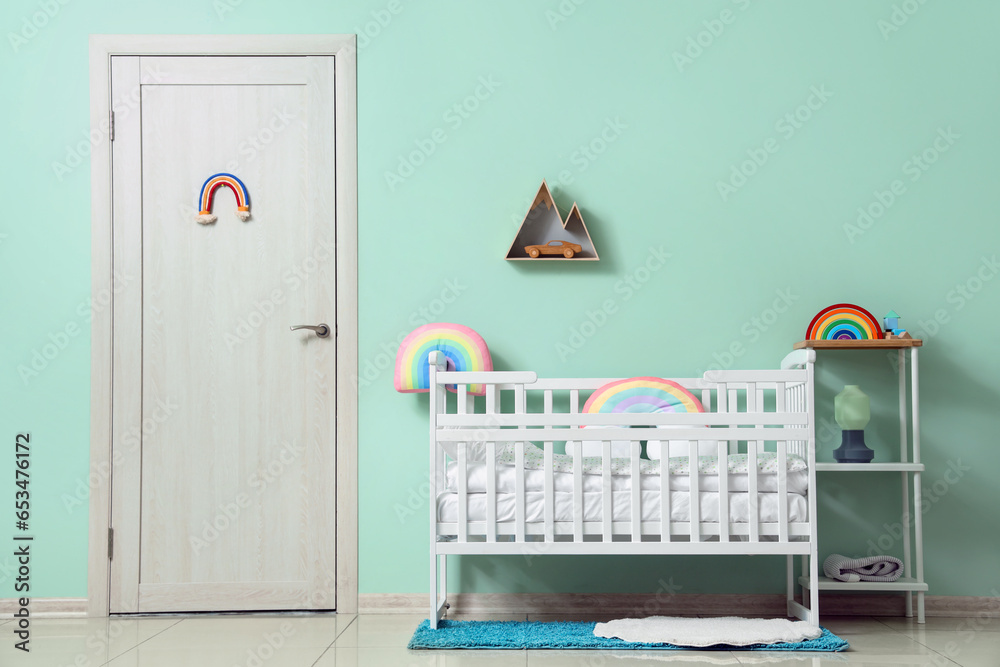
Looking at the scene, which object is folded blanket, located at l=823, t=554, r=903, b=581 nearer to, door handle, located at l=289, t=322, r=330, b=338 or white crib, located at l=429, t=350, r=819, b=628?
white crib, located at l=429, t=350, r=819, b=628

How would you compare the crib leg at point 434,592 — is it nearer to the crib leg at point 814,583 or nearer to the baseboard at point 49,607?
the crib leg at point 814,583

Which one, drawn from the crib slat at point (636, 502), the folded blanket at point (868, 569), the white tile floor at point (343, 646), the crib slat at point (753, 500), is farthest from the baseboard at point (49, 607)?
the folded blanket at point (868, 569)

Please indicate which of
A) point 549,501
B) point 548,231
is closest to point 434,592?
point 549,501

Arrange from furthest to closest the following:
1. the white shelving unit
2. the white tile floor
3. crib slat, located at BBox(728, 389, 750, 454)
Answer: crib slat, located at BBox(728, 389, 750, 454) → the white shelving unit → the white tile floor

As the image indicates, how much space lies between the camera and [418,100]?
2.61m

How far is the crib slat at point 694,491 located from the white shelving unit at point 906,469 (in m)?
0.47

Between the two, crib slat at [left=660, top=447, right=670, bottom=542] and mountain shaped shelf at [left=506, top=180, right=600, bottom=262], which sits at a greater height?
mountain shaped shelf at [left=506, top=180, right=600, bottom=262]

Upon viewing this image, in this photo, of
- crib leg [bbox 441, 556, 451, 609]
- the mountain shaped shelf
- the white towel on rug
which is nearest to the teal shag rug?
the white towel on rug

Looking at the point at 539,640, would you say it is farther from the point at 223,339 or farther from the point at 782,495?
the point at 223,339

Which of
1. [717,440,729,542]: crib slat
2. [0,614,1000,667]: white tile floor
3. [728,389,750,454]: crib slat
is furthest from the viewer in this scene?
[728,389,750,454]: crib slat

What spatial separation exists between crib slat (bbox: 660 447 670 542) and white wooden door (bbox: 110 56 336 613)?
1.10m

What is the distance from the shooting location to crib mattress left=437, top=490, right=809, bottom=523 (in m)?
2.07

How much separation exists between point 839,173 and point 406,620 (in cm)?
203

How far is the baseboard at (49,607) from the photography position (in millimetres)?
2494
